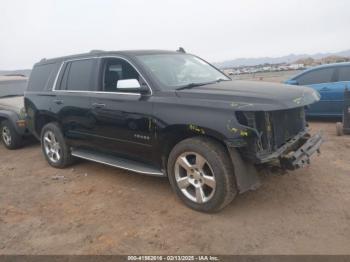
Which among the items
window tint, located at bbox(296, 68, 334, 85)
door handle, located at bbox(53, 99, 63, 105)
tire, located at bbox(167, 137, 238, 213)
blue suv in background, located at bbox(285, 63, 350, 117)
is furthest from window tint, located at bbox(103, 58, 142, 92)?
window tint, located at bbox(296, 68, 334, 85)

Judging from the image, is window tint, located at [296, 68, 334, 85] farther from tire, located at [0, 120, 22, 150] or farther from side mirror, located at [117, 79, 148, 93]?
tire, located at [0, 120, 22, 150]

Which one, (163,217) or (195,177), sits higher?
(195,177)

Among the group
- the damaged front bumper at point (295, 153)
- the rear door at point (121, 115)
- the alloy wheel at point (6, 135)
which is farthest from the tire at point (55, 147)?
the damaged front bumper at point (295, 153)

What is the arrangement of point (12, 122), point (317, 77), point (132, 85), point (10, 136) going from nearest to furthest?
point (132, 85) → point (12, 122) → point (10, 136) → point (317, 77)

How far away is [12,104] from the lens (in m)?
8.27

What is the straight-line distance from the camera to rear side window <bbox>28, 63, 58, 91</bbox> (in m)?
6.25

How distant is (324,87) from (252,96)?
5826 millimetres

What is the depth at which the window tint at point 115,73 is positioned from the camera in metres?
4.73

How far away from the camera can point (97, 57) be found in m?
5.27

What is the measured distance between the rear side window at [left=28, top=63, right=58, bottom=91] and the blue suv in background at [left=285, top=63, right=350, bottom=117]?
243 inches

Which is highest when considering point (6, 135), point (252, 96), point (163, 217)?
point (252, 96)

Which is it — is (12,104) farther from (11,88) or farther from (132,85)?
(132,85)

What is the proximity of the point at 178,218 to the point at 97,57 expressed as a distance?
2.76 metres

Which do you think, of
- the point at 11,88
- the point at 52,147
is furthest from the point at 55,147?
the point at 11,88
